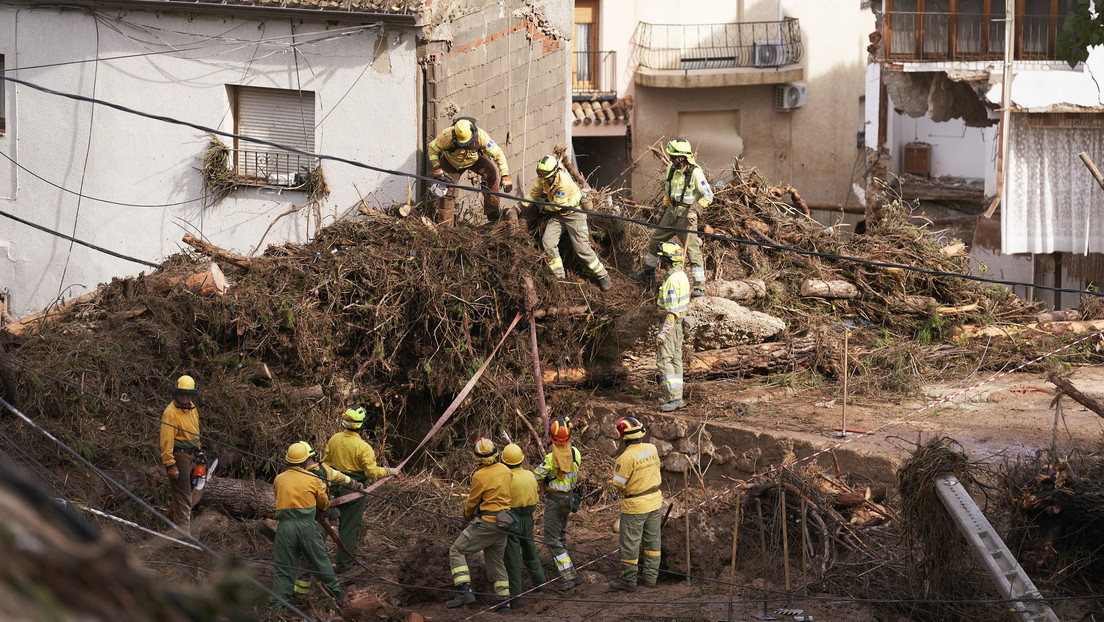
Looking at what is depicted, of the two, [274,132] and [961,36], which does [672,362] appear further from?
[961,36]

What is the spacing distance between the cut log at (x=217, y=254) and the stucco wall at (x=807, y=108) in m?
13.5

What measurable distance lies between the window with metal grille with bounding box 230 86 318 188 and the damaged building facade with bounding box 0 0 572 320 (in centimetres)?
2

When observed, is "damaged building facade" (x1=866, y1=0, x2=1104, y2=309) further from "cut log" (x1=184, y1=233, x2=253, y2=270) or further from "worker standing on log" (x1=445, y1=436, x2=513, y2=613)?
"cut log" (x1=184, y1=233, x2=253, y2=270)

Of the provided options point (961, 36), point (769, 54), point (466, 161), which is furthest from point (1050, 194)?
point (769, 54)

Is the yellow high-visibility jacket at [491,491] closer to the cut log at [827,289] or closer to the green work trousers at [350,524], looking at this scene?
the green work trousers at [350,524]

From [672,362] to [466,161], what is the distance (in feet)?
11.6

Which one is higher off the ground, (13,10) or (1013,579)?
(13,10)

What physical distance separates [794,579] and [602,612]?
1681 millimetres

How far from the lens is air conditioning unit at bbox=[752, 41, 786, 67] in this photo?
23.3 m

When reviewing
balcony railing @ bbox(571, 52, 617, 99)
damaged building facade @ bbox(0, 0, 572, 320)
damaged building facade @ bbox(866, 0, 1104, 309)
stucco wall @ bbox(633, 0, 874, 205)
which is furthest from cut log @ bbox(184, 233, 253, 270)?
stucco wall @ bbox(633, 0, 874, 205)

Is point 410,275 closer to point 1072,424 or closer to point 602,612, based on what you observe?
point 602,612

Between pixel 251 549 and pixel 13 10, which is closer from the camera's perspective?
pixel 251 549

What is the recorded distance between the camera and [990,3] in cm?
1578

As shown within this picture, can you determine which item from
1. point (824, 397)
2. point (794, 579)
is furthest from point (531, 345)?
point (794, 579)
